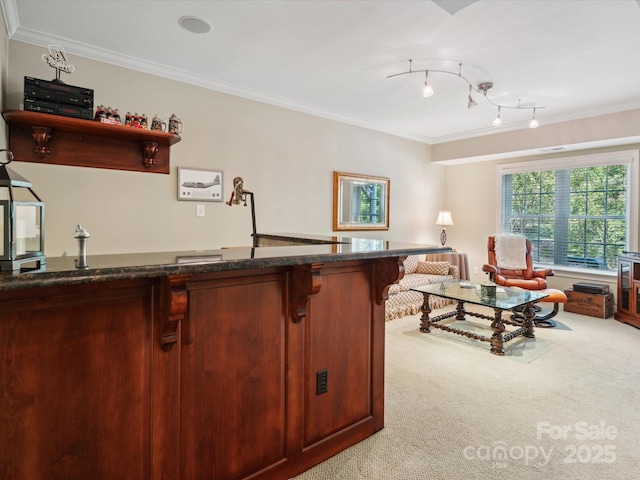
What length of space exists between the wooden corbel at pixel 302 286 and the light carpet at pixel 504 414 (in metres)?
0.78

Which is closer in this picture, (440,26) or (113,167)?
(440,26)

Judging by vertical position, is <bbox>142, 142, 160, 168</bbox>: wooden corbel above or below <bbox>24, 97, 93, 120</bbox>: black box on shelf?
below

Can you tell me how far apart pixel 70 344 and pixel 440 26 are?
2.84 m

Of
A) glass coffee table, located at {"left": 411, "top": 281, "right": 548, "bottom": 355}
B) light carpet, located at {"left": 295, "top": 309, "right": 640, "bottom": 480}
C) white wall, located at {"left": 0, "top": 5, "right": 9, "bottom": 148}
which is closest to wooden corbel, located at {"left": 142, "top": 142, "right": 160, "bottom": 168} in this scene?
white wall, located at {"left": 0, "top": 5, "right": 9, "bottom": 148}

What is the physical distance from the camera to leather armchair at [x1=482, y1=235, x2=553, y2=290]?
14.7 ft

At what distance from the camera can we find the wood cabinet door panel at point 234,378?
1375 mm

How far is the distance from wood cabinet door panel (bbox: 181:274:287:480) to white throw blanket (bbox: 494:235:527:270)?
428 cm

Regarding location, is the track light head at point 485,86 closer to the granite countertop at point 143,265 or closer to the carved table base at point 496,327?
the carved table base at point 496,327

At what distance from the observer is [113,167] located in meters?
3.10

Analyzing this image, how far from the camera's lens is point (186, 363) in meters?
1.35

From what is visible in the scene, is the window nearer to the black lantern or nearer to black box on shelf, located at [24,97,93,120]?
black box on shelf, located at [24,97,93,120]

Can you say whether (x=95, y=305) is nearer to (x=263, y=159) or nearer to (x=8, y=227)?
(x=8, y=227)

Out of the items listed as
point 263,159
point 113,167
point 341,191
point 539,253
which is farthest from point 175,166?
point 539,253

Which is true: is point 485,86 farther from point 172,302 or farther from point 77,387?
point 77,387
